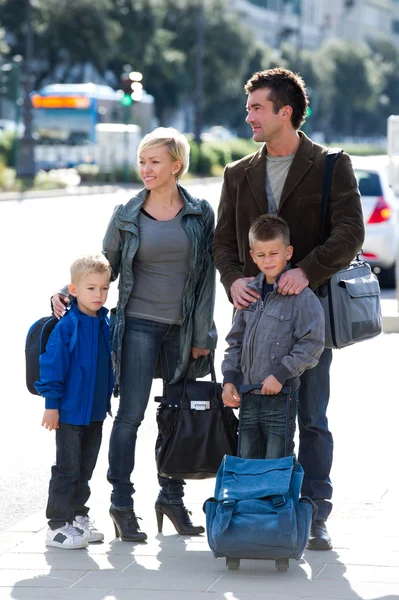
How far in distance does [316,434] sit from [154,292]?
2.79 ft

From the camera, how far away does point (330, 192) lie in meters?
5.10

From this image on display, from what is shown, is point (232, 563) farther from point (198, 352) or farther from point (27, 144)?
point (27, 144)

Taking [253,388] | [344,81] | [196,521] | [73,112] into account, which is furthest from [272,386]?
[344,81]

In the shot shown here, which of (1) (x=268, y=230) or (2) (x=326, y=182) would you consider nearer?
(1) (x=268, y=230)

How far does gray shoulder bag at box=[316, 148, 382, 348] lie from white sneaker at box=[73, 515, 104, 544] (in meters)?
1.16

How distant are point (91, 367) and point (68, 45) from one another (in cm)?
5713

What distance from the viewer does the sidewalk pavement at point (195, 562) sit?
173 inches

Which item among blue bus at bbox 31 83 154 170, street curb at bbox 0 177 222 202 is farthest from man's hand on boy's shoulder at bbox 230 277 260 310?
blue bus at bbox 31 83 154 170

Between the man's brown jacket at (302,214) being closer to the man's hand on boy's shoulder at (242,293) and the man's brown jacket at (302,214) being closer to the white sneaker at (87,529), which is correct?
the man's hand on boy's shoulder at (242,293)

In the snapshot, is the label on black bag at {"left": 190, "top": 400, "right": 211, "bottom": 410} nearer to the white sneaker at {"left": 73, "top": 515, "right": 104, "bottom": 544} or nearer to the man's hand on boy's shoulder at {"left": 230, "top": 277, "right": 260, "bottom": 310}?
the man's hand on boy's shoulder at {"left": 230, "top": 277, "right": 260, "bottom": 310}

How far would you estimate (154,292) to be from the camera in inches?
206

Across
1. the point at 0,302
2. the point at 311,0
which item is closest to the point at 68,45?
the point at 0,302

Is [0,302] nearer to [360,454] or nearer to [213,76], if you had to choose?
[360,454]

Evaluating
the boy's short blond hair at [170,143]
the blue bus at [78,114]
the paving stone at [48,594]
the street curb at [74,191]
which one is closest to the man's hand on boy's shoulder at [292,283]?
the boy's short blond hair at [170,143]
